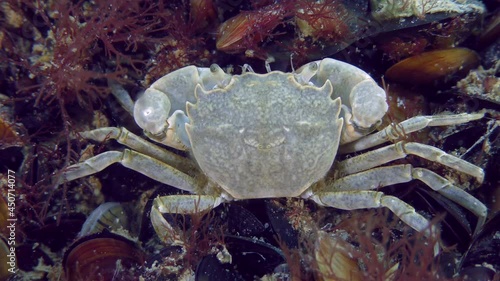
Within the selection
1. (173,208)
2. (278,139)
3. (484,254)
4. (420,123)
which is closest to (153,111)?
(173,208)

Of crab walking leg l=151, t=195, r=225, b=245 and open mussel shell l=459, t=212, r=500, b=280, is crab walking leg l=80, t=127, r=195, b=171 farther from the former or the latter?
open mussel shell l=459, t=212, r=500, b=280

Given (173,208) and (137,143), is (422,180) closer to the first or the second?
(173,208)

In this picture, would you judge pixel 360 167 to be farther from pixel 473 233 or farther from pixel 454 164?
pixel 473 233

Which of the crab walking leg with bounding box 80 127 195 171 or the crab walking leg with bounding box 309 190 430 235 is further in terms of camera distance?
→ the crab walking leg with bounding box 80 127 195 171

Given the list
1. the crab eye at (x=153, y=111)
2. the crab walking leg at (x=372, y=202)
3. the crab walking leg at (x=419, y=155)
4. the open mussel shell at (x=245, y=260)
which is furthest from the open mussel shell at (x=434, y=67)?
the crab eye at (x=153, y=111)

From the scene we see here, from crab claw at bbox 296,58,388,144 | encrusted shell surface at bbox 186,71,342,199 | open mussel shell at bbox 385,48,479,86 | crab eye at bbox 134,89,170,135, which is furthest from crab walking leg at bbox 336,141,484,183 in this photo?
crab eye at bbox 134,89,170,135

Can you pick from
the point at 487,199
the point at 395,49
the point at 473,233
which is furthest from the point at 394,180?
the point at 395,49
